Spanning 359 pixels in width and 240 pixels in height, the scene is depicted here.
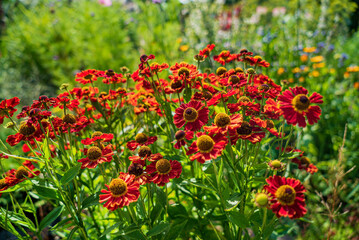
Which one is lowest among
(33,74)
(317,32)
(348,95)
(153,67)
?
(348,95)

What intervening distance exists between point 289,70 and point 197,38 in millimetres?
1570

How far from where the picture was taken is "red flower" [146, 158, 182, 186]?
1053 millimetres

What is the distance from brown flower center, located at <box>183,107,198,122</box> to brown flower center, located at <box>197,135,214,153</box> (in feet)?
0.38

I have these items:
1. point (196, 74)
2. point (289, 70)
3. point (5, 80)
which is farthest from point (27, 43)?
point (196, 74)

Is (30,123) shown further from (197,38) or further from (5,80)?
(5,80)

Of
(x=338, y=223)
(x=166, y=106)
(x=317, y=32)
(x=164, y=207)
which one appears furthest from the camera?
(x=317, y=32)

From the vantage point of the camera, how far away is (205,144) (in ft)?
3.26

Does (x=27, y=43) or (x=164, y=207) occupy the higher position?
(x=27, y=43)

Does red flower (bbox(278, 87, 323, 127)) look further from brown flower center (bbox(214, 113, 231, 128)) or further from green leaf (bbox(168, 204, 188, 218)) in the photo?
green leaf (bbox(168, 204, 188, 218))

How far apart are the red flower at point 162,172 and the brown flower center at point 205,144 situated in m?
0.15

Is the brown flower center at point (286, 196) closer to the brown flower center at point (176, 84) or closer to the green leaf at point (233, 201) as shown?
the green leaf at point (233, 201)

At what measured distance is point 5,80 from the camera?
16.3ft

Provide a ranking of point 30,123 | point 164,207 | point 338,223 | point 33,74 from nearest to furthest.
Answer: point 30,123, point 164,207, point 338,223, point 33,74

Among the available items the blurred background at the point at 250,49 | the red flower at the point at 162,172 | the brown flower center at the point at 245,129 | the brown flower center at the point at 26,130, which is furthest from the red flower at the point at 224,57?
the brown flower center at the point at 26,130
